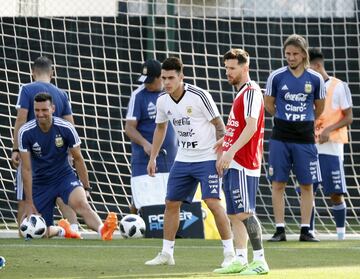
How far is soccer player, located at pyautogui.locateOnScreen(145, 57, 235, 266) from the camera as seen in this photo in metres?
10.2

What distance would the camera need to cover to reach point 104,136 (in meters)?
16.5

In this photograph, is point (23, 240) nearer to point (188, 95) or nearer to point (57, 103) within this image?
point (57, 103)

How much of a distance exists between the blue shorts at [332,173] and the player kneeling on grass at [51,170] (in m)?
2.42

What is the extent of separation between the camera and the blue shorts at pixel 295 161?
12.4 m

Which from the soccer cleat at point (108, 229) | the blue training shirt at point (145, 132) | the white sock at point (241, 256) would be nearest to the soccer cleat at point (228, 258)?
the white sock at point (241, 256)

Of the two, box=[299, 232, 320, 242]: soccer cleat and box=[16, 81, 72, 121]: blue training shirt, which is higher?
box=[16, 81, 72, 121]: blue training shirt

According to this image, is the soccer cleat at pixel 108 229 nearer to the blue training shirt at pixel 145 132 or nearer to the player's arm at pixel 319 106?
the blue training shirt at pixel 145 132

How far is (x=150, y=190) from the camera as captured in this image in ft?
44.5

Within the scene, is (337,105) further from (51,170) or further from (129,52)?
(129,52)

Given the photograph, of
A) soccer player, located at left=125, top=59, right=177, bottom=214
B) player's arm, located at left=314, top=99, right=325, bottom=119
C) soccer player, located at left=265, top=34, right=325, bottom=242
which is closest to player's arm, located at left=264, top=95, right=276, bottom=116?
soccer player, located at left=265, top=34, right=325, bottom=242

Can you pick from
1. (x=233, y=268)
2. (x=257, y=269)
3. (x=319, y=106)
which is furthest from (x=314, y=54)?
(x=257, y=269)

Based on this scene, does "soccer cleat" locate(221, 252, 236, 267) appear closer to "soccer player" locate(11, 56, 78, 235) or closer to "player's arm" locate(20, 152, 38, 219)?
"player's arm" locate(20, 152, 38, 219)

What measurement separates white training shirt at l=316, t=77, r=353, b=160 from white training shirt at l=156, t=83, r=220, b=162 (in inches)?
137

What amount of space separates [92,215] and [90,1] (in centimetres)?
451
